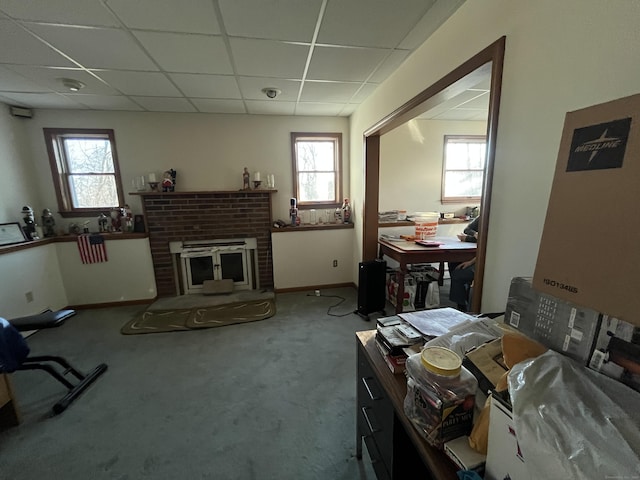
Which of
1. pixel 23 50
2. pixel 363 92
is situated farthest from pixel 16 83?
pixel 363 92

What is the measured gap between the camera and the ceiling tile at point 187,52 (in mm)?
1755

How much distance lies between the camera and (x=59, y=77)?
7.54 feet

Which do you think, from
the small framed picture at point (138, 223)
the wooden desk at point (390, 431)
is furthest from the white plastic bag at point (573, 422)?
the small framed picture at point (138, 223)

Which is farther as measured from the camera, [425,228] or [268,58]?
[425,228]

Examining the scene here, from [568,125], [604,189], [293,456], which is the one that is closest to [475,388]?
[604,189]

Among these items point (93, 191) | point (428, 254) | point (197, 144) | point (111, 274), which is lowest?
point (111, 274)

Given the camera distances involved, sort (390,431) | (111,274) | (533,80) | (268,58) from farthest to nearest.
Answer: (111,274) → (268,58) → (533,80) → (390,431)

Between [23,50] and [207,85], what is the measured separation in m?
1.24

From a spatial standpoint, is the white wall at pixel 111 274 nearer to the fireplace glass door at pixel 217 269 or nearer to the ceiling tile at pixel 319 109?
the fireplace glass door at pixel 217 269

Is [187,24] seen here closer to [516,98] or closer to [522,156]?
[516,98]

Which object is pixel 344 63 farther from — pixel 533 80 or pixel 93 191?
pixel 93 191

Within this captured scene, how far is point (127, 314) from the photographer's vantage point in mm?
3150

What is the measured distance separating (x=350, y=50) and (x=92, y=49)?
188 cm

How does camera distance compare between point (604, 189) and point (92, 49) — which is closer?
point (604, 189)
